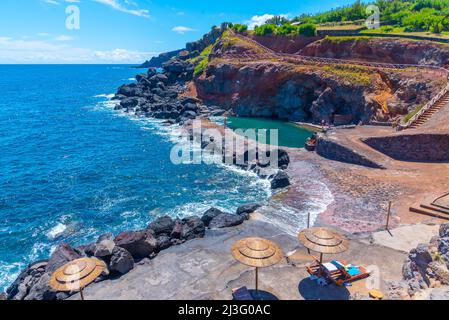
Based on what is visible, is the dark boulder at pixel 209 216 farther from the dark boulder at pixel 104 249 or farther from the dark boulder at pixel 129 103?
the dark boulder at pixel 129 103

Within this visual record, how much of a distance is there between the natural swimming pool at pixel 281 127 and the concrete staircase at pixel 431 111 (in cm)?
1552

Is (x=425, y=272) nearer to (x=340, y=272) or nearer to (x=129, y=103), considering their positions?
(x=340, y=272)

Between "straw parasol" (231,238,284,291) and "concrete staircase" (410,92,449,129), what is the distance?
31.0 metres

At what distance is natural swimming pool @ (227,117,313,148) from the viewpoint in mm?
50281

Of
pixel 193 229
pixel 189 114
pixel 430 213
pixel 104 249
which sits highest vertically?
pixel 189 114

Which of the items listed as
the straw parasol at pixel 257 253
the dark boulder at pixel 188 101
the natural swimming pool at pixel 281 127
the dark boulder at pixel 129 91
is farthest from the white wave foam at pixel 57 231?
the dark boulder at pixel 129 91

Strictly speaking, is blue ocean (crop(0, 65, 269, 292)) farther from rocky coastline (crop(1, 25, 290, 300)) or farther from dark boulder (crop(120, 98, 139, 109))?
dark boulder (crop(120, 98, 139, 109))

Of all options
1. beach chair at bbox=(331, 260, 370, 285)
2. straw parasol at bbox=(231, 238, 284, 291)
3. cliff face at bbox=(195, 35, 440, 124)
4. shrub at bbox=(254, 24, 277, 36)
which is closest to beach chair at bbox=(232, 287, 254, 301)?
straw parasol at bbox=(231, 238, 284, 291)

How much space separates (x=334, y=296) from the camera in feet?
50.8

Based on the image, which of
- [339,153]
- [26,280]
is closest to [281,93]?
[339,153]

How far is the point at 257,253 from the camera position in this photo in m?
14.5

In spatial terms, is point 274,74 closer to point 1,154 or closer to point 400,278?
point 1,154

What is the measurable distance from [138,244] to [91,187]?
57.9ft

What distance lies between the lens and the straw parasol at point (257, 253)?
14172 millimetres
